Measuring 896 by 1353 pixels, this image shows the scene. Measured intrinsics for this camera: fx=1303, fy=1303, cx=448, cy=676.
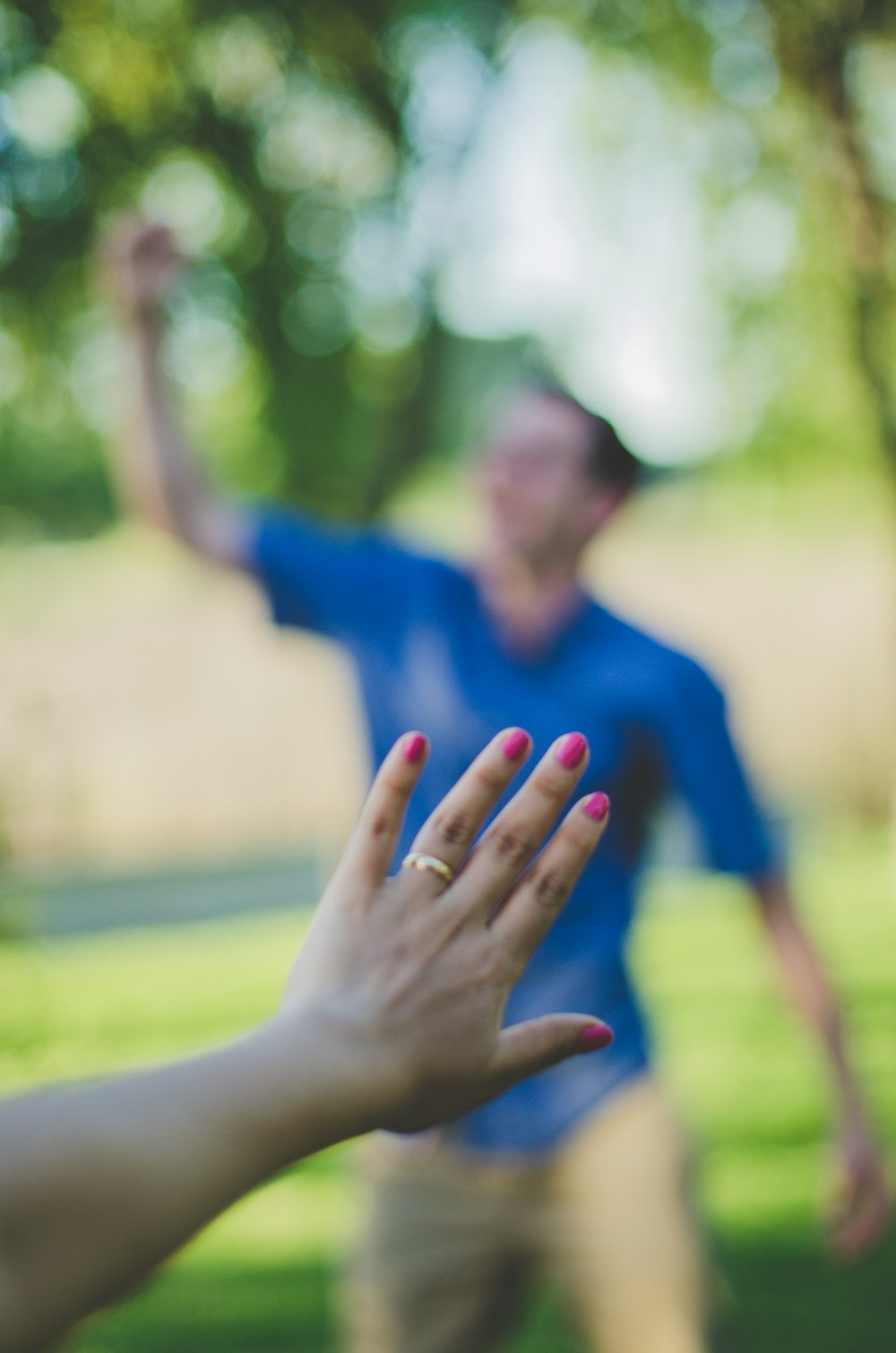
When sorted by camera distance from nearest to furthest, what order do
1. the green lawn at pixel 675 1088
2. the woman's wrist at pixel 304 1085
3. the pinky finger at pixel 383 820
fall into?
1. the woman's wrist at pixel 304 1085
2. the pinky finger at pixel 383 820
3. the green lawn at pixel 675 1088

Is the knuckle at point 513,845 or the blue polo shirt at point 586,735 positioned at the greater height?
the knuckle at point 513,845

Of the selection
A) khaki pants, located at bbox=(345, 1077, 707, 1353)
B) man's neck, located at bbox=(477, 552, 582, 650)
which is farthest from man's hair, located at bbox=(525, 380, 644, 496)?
khaki pants, located at bbox=(345, 1077, 707, 1353)

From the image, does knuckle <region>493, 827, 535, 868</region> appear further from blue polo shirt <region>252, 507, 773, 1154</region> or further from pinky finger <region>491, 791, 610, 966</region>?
blue polo shirt <region>252, 507, 773, 1154</region>

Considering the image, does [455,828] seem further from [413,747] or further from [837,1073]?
[837,1073]

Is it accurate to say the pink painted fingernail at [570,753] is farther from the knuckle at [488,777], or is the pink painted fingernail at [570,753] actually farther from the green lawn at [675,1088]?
the green lawn at [675,1088]

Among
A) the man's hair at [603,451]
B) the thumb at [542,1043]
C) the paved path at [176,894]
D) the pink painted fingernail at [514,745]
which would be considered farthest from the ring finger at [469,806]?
the paved path at [176,894]

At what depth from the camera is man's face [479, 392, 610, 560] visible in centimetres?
228

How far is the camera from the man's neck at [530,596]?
2.22m

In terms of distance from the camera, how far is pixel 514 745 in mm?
1022

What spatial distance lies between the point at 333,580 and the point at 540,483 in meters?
0.41

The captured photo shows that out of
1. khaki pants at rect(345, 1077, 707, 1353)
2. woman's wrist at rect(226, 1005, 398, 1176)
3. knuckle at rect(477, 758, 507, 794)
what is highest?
knuckle at rect(477, 758, 507, 794)

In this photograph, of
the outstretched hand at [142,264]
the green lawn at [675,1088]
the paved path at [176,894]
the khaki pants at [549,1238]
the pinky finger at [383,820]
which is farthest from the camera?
the paved path at [176,894]

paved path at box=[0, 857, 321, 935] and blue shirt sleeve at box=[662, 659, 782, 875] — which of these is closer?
blue shirt sleeve at box=[662, 659, 782, 875]

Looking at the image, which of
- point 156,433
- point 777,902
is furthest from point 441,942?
point 156,433
